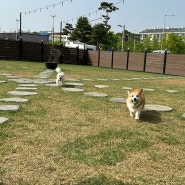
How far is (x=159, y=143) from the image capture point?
386 centimetres

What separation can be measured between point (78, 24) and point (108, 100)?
50.0m

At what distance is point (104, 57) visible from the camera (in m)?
24.7

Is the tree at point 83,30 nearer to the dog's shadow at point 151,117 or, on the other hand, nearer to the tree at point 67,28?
the tree at point 67,28

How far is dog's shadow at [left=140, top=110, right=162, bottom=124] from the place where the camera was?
4.97 m

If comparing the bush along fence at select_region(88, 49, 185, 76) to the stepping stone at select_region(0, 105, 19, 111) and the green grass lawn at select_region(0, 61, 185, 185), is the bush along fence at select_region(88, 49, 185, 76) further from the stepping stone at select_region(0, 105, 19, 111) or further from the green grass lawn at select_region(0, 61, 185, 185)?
the stepping stone at select_region(0, 105, 19, 111)

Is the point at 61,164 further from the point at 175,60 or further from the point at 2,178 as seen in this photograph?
the point at 175,60

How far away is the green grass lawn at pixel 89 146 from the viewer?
110 inches

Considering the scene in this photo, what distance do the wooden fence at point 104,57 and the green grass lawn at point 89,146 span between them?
48.3 feet

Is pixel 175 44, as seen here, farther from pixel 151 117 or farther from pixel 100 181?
pixel 100 181

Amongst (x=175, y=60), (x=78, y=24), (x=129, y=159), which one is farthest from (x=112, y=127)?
(x=78, y=24)

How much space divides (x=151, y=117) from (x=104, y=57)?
19.8 metres

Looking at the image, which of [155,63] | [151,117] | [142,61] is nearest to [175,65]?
[155,63]

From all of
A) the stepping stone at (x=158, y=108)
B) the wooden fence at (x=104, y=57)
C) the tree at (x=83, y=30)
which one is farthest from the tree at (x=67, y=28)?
the stepping stone at (x=158, y=108)

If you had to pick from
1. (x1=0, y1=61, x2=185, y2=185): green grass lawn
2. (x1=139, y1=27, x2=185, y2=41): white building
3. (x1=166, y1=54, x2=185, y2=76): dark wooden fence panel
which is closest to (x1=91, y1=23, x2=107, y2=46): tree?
(x1=166, y1=54, x2=185, y2=76): dark wooden fence panel
